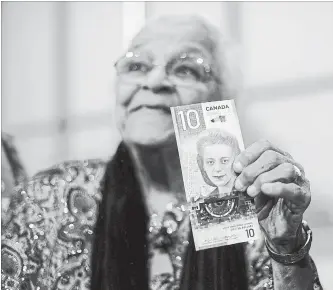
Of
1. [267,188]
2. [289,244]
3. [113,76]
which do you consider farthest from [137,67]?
[289,244]

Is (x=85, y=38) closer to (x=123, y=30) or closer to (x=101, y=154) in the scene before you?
(x=123, y=30)

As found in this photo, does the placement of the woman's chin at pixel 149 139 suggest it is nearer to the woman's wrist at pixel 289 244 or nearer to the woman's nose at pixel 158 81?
the woman's nose at pixel 158 81

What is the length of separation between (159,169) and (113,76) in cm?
24

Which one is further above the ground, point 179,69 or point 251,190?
point 179,69

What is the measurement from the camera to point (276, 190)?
3.49ft

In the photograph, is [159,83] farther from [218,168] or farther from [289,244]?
[289,244]

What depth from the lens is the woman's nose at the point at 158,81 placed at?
3.81 feet

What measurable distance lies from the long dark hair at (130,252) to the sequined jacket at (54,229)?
0.08 ft

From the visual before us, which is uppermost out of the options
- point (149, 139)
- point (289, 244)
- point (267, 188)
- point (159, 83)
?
point (159, 83)

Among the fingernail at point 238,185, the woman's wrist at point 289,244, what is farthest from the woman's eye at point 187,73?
the woman's wrist at point 289,244

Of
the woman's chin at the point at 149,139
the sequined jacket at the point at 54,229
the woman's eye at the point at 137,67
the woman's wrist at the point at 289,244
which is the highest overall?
the woman's eye at the point at 137,67

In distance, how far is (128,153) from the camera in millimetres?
1177

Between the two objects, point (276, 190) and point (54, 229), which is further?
point (54, 229)

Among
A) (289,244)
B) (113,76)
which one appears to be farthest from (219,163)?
(113,76)
